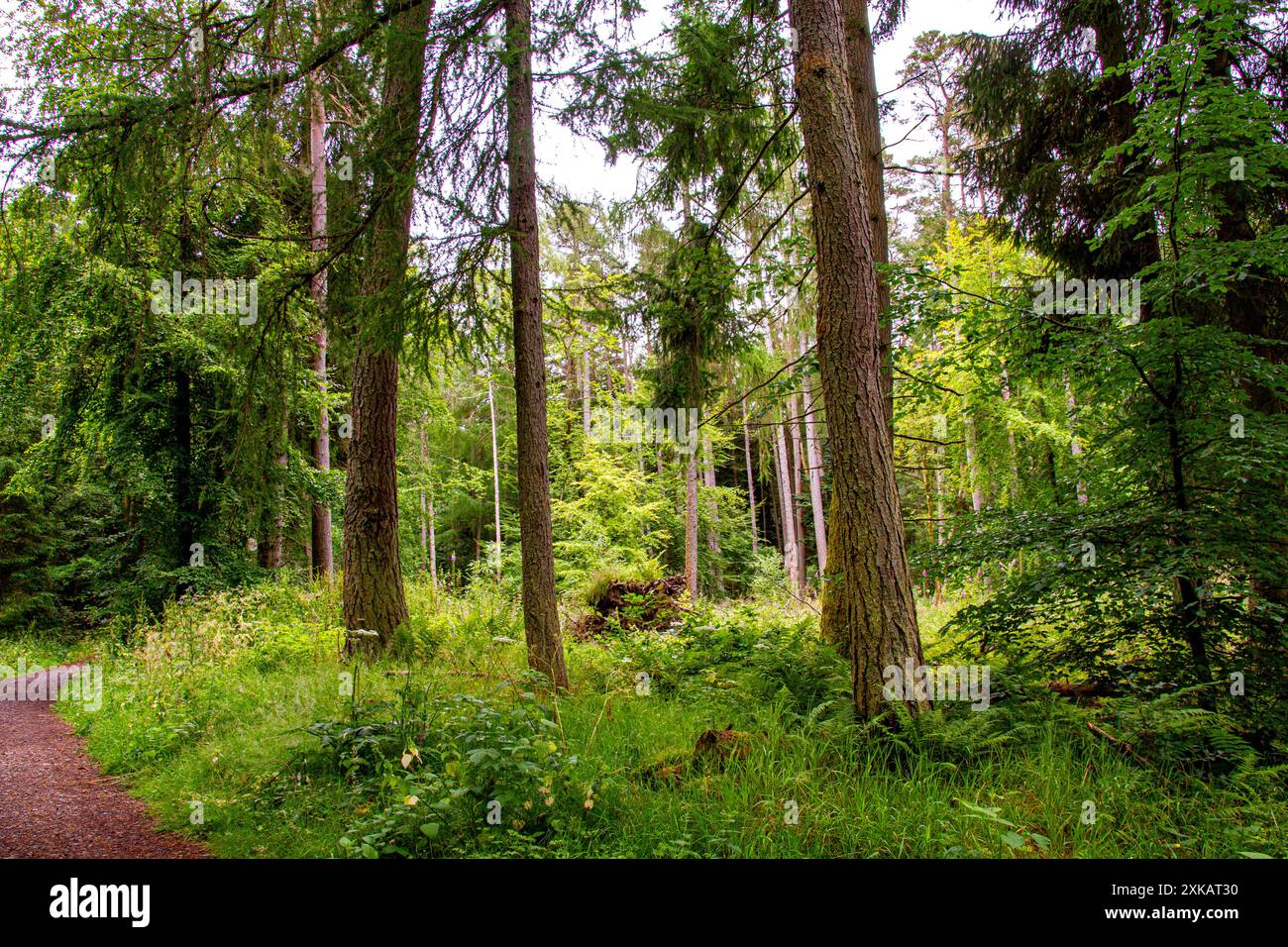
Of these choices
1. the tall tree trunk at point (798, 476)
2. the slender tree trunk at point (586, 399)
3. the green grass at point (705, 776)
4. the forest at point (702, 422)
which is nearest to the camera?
the green grass at point (705, 776)

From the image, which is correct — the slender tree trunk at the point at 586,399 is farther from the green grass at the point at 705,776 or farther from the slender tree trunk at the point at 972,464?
the green grass at the point at 705,776

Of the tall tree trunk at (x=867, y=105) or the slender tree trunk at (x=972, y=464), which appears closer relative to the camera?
the tall tree trunk at (x=867, y=105)

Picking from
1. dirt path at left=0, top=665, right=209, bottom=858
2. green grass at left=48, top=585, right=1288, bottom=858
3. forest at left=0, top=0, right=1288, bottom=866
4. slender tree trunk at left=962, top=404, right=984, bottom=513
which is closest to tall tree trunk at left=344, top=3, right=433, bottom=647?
forest at left=0, top=0, right=1288, bottom=866

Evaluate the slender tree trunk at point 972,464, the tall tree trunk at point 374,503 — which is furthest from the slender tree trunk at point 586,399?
the tall tree trunk at point 374,503

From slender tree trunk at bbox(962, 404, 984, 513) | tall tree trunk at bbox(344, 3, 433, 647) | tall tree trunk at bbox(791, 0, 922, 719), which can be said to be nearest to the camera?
tall tree trunk at bbox(791, 0, 922, 719)

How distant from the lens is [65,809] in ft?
14.0

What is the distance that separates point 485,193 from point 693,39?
2.56 m

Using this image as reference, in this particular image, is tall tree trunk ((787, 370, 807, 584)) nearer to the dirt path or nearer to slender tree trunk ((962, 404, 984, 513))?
slender tree trunk ((962, 404, 984, 513))

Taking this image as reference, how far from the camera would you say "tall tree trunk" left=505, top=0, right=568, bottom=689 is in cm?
532

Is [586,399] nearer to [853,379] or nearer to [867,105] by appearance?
[867,105]

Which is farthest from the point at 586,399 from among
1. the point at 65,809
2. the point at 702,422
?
the point at 65,809

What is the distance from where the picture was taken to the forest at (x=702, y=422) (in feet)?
11.4

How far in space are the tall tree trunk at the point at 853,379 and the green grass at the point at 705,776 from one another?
576mm

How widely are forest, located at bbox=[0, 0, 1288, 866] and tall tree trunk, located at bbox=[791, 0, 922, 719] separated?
3cm
